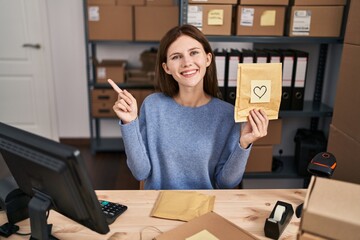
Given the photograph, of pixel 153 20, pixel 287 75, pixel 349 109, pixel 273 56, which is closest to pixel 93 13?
pixel 153 20

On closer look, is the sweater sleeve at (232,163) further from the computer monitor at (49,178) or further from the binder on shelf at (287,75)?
the binder on shelf at (287,75)

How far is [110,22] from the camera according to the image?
309cm

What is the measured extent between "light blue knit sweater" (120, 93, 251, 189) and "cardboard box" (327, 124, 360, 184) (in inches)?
21.9

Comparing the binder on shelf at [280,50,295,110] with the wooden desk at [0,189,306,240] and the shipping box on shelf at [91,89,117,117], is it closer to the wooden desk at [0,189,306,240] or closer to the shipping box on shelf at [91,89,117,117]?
the wooden desk at [0,189,306,240]

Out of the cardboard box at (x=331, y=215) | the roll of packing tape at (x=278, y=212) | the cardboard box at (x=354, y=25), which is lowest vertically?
the roll of packing tape at (x=278, y=212)

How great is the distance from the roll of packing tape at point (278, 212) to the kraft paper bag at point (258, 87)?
315mm

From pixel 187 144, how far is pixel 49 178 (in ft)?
2.34

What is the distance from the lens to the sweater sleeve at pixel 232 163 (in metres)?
1.27

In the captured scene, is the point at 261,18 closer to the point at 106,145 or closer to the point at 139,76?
the point at 139,76

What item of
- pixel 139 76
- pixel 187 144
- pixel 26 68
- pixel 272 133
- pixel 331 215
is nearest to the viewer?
pixel 331 215

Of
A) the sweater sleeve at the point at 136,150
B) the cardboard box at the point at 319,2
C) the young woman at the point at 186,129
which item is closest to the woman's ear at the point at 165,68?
the young woman at the point at 186,129

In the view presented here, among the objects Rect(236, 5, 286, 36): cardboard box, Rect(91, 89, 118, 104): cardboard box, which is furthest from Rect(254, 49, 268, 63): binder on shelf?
Rect(91, 89, 118, 104): cardboard box

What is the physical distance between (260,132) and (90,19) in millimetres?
2393

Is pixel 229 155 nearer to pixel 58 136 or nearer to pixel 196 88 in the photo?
pixel 196 88
